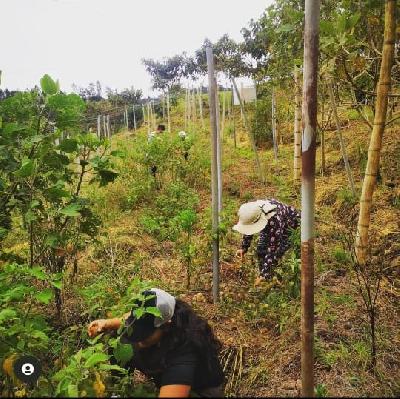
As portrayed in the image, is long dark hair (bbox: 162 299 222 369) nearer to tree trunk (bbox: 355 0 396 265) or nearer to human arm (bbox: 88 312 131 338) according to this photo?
human arm (bbox: 88 312 131 338)

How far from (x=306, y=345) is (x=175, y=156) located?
6.61 metres

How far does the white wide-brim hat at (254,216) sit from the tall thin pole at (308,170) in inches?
75.1

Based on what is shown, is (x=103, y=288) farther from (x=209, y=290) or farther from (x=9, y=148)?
(x=9, y=148)

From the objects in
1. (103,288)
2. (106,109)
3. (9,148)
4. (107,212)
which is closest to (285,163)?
(107,212)

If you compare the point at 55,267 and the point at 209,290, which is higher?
the point at 55,267

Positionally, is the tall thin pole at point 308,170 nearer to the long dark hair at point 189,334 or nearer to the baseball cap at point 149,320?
the long dark hair at point 189,334

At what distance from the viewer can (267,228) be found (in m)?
3.93

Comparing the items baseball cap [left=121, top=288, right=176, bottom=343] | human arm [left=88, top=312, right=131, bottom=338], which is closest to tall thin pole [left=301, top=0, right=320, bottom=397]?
baseball cap [left=121, top=288, right=176, bottom=343]

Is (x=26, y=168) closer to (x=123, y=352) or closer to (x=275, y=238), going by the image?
(x=123, y=352)

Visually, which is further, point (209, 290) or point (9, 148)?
point (209, 290)

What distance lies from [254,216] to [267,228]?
208 millimetres

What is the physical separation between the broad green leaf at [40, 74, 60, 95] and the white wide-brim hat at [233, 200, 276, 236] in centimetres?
198

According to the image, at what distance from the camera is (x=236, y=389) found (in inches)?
107

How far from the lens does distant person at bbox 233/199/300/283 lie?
382 centimetres
